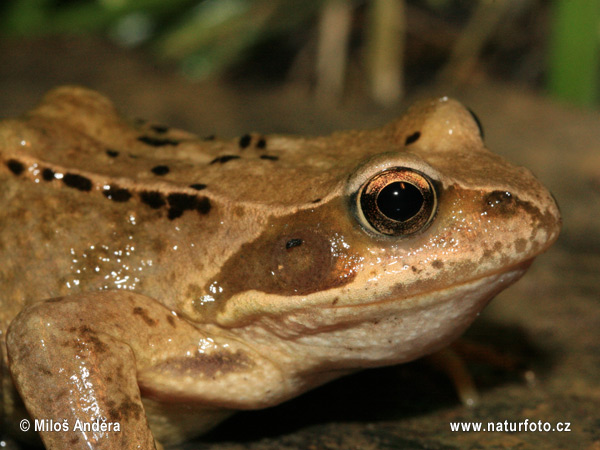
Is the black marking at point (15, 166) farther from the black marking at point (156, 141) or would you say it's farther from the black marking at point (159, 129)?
the black marking at point (159, 129)

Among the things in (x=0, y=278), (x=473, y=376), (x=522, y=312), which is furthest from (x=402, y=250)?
(x=522, y=312)

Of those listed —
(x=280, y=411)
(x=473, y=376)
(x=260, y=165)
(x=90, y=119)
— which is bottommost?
(x=280, y=411)

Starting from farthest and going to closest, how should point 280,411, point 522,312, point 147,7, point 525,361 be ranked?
point 147,7 → point 522,312 → point 525,361 → point 280,411

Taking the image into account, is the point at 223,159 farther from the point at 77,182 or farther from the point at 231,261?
the point at 77,182

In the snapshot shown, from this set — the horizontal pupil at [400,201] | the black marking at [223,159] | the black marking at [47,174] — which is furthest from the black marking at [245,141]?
the horizontal pupil at [400,201]

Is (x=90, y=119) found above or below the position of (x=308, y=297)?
above

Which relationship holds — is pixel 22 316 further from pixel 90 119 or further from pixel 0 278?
pixel 90 119

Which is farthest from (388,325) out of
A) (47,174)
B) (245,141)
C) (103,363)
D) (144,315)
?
(47,174)
